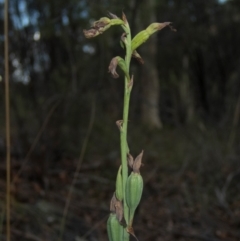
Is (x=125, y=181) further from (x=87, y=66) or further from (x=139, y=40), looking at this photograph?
(x=87, y=66)

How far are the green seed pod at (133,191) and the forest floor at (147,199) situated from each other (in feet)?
8.22

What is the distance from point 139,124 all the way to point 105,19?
10.3m

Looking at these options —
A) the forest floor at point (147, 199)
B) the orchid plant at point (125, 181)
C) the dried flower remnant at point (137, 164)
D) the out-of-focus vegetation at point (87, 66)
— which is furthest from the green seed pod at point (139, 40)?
the out-of-focus vegetation at point (87, 66)

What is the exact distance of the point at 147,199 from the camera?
5.52m

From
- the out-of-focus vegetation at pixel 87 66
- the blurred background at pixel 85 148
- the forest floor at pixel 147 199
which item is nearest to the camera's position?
the forest floor at pixel 147 199

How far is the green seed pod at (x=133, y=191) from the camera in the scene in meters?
0.72

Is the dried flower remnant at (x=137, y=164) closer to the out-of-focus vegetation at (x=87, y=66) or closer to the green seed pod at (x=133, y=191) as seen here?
the green seed pod at (x=133, y=191)

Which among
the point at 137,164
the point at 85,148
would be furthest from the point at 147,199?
the point at 137,164

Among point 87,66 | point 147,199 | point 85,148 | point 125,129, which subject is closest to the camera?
point 125,129

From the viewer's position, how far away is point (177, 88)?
10.7m

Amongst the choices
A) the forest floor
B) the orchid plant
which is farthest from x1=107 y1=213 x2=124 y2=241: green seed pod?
the forest floor

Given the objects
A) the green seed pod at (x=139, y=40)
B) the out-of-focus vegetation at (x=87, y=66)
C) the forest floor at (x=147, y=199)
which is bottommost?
the forest floor at (x=147, y=199)

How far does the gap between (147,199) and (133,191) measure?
4845mm

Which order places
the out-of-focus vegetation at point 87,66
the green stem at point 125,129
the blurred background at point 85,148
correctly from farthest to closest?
the out-of-focus vegetation at point 87,66 → the blurred background at point 85,148 → the green stem at point 125,129
